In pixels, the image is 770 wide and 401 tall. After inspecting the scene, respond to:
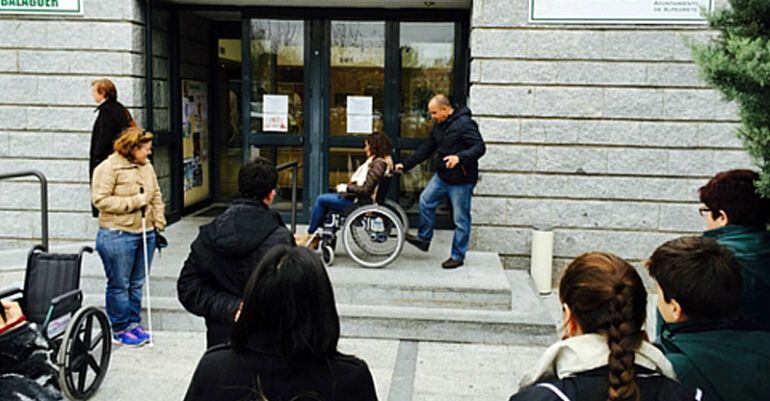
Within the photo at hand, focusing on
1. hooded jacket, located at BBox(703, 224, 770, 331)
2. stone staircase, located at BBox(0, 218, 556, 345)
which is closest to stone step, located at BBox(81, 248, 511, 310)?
stone staircase, located at BBox(0, 218, 556, 345)

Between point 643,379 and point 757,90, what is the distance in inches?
51.6

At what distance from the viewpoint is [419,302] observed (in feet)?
22.6

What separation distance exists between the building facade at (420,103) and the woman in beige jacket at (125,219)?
2.86 metres

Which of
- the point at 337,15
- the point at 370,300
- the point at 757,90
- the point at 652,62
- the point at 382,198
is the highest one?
the point at 337,15

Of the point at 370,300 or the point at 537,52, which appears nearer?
the point at 370,300

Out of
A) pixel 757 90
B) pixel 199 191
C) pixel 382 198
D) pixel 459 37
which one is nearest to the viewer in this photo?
pixel 757 90

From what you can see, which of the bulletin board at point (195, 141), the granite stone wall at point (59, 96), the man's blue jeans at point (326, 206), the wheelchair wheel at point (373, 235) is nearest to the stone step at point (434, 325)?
the wheelchair wheel at point (373, 235)

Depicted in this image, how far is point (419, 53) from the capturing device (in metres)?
9.44

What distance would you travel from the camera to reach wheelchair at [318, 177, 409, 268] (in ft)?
23.5

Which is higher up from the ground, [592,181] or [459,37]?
[459,37]

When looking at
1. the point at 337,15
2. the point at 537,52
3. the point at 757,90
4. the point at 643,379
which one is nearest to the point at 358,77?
the point at 337,15

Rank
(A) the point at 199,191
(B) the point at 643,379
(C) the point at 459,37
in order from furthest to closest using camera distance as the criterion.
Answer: (A) the point at 199,191 < (C) the point at 459,37 < (B) the point at 643,379

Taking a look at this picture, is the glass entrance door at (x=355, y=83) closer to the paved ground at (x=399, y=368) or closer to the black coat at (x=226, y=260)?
the paved ground at (x=399, y=368)

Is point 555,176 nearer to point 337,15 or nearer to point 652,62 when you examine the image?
point 652,62
